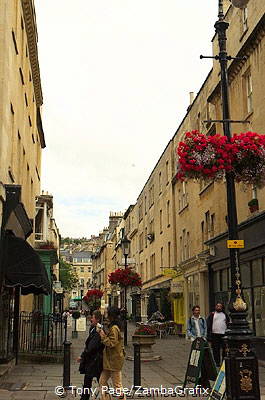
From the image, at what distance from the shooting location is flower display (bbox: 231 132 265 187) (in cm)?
938

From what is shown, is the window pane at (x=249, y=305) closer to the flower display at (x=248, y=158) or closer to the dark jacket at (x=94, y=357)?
the flower display at (x=248, y=158)

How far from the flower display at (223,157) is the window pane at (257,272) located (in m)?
8.28

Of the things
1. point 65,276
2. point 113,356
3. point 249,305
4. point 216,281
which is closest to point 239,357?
point 113,356

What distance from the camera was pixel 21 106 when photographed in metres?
18.2

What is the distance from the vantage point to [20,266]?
13.1 m

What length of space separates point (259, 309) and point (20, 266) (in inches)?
332

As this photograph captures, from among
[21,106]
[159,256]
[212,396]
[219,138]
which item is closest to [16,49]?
[21,106]

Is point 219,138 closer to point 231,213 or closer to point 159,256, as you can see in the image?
point 231,213

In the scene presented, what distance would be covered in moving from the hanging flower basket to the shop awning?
17.2 ft

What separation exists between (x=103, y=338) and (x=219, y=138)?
13.1ft

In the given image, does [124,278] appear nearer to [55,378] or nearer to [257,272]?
[257,272]

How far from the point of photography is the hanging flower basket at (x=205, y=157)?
365 inches

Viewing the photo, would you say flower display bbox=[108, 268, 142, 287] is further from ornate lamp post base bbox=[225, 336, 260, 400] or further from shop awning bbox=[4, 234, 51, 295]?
ornate lamp post base bbox=[225, 336, 260, 400]

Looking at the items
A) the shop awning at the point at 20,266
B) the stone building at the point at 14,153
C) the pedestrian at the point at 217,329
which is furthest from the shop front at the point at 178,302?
the shop awning at the point at 20,266
